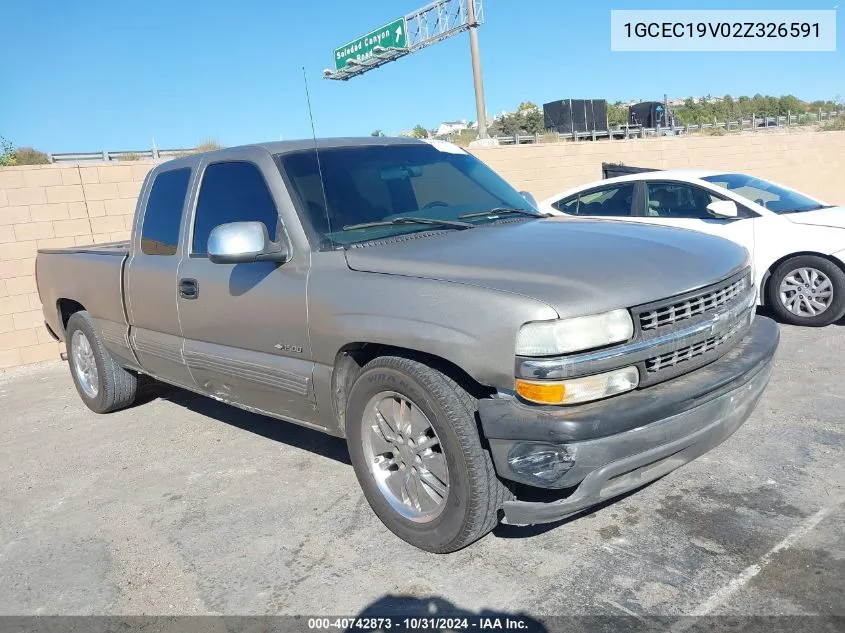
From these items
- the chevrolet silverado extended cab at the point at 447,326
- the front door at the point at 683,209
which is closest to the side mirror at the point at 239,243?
the chevrolet silverado extended cab at the point at 447,326

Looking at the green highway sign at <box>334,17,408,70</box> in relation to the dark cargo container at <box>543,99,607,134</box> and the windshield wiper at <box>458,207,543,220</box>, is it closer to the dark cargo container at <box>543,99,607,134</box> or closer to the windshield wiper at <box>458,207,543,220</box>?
the dark cargo container at <box>543,99,607,134</box>

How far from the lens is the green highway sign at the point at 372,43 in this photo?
25891 mm

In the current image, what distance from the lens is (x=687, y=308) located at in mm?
3023

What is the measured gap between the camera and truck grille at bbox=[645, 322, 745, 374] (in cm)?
289

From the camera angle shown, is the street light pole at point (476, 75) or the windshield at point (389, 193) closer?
the windshield at point (389, 193)

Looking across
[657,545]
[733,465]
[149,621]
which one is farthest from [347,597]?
[733,465]

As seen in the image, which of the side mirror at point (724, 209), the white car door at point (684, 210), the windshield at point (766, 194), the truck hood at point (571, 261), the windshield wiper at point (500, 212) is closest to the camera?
the truck hood at point (571, 261)

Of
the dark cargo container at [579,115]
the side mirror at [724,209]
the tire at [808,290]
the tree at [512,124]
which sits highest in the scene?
the tree at [512,124]

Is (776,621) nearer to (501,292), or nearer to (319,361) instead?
(501,292)

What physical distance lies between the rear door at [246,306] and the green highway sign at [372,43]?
76.3 feet

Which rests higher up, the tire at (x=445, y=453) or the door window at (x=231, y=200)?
the door window at (x=231, y=200)

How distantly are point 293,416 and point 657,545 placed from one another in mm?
1913

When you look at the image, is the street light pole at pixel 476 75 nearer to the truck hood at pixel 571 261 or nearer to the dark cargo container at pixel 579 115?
the dark cargo container at pixel 579 115

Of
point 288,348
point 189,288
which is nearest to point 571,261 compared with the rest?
point 288,348
